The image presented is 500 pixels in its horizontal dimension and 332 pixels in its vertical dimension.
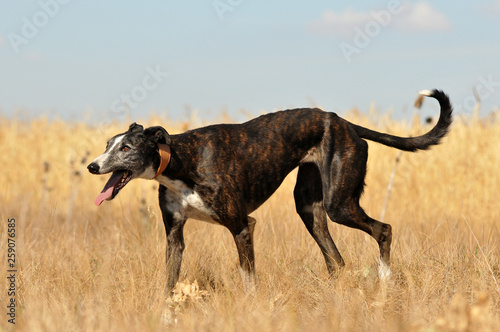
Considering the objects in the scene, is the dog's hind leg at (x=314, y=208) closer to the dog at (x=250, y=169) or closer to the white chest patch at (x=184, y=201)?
the dog at (x=250, y=169)

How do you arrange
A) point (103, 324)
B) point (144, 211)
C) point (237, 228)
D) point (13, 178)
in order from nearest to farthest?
point (103, 324)
point (237, 228)
point (144, 211)
point (13, 178)

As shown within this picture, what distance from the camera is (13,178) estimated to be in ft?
43.5

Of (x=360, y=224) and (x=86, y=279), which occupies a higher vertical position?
(x=360, y=224)

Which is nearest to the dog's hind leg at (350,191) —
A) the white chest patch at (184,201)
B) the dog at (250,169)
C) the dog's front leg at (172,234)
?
the dog at (250,169)

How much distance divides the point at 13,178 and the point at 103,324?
10096 millimetres

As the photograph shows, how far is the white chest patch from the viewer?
522 centimetres

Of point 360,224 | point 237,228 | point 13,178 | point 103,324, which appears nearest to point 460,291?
point 360,224

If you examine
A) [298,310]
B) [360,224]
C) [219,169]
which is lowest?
[298,310]

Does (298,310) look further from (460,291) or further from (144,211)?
(144,211)

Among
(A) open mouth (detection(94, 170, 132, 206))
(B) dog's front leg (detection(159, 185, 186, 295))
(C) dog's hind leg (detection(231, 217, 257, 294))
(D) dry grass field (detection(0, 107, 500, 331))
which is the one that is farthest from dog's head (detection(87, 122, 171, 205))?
(C) dog's hind leg (detection(231, 217, 257, 294))

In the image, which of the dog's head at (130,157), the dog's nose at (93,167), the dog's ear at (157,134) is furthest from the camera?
the dog's ear at (157,134)

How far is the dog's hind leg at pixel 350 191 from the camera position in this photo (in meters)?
5.85

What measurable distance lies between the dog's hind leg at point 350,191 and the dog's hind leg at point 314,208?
0.27 m

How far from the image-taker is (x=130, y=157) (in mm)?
4941
